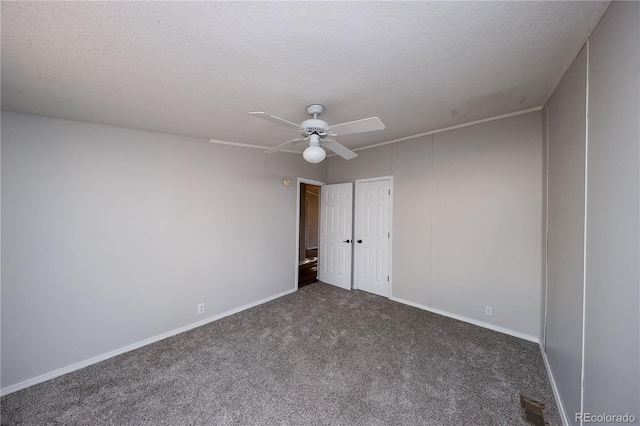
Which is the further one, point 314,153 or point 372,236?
point 372,236

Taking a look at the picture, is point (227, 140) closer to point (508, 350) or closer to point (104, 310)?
point (104, 310)

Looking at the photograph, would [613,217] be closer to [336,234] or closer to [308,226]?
[336,234]

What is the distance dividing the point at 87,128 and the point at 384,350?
3.80 metres

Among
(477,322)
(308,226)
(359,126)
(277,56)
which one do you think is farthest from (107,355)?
(308,226)

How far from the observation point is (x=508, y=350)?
2.45 meters

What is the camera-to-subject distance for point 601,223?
123 cm

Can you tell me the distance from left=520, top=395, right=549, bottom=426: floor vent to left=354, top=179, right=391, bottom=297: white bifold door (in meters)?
2.11

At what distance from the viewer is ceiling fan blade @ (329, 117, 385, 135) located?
1801 mm

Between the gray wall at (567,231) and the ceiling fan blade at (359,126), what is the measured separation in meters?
1.29

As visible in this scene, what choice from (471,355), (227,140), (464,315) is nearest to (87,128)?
(227,140)

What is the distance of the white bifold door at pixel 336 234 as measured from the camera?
435 centimetres

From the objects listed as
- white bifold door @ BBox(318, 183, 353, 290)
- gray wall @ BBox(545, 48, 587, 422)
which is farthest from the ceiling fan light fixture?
white bifold door @ BBox(318, 183, 353, 290)

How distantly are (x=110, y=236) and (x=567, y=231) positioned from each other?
13.5 feet

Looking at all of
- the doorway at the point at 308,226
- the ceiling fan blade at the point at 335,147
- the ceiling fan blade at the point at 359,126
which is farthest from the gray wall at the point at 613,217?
the doorway at the point at 308,226
